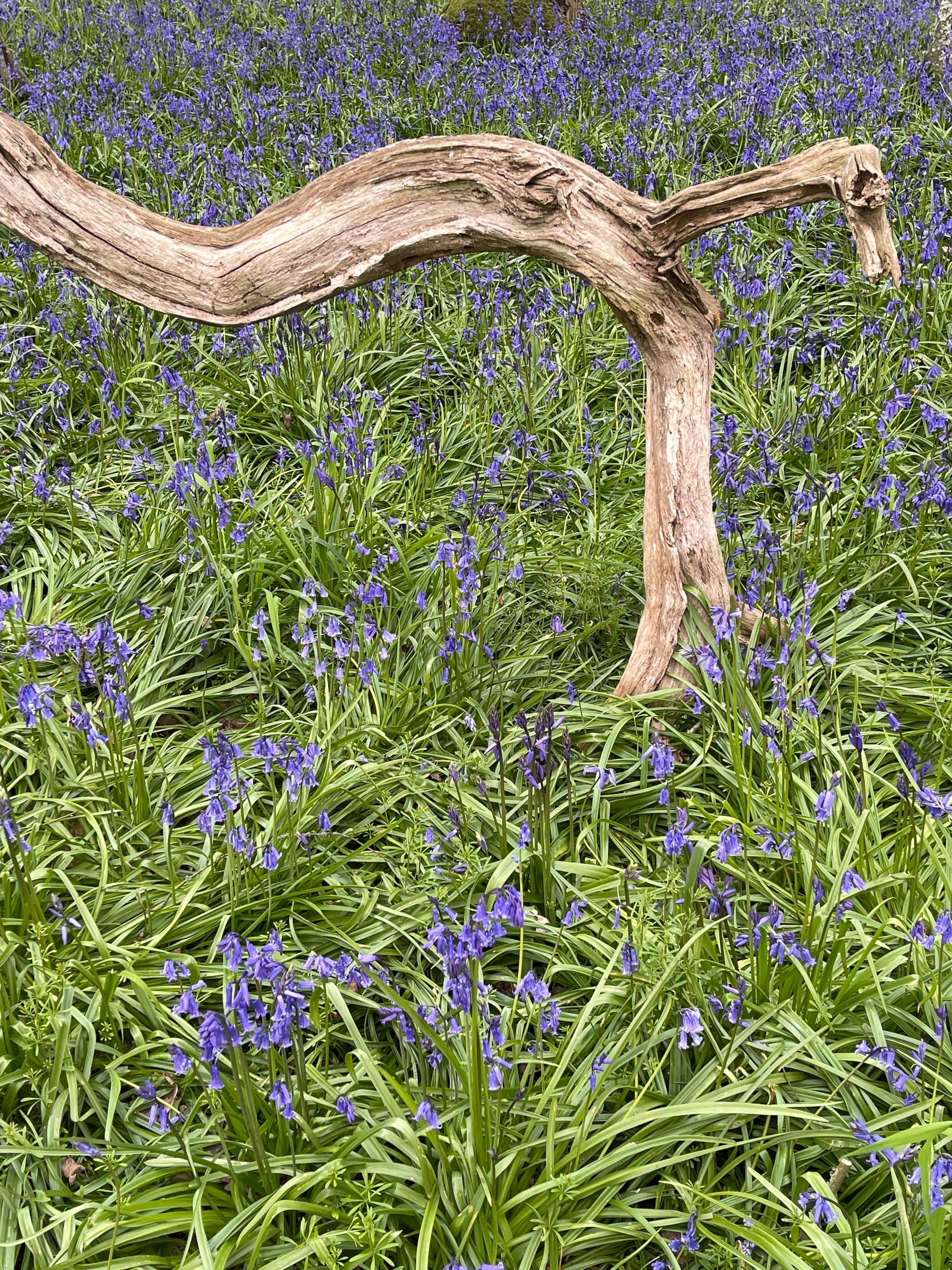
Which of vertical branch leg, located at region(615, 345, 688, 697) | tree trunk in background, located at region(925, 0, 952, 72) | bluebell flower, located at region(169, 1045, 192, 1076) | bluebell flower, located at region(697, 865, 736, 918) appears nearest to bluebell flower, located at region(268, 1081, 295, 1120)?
bluebell flower, located at region(169, 1045, 192, 1076)

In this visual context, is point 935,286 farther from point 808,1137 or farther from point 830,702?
point 808,1137

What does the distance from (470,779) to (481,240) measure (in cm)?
168

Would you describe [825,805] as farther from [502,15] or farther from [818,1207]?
[502,15]

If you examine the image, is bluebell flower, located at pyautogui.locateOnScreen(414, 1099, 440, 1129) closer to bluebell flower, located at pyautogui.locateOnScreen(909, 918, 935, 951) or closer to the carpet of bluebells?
the carpet of bluebells

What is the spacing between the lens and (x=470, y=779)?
3.33 m

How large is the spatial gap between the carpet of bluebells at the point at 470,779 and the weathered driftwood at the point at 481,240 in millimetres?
423

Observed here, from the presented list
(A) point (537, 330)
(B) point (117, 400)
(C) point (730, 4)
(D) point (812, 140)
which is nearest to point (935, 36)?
(D) point (812, 140)

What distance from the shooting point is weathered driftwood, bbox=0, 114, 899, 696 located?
3.23m

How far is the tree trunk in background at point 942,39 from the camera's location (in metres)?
7.71

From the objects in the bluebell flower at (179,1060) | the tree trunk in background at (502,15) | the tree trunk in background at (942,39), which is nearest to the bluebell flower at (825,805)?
the bluebell flower at (179,1060)

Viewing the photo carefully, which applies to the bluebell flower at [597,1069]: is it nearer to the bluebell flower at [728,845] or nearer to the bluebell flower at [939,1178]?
the bluebell flower at [728,845]

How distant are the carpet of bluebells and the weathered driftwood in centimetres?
42

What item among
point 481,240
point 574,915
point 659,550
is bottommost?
point 574,915

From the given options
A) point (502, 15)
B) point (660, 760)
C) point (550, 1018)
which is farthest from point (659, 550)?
point (502, 15)
